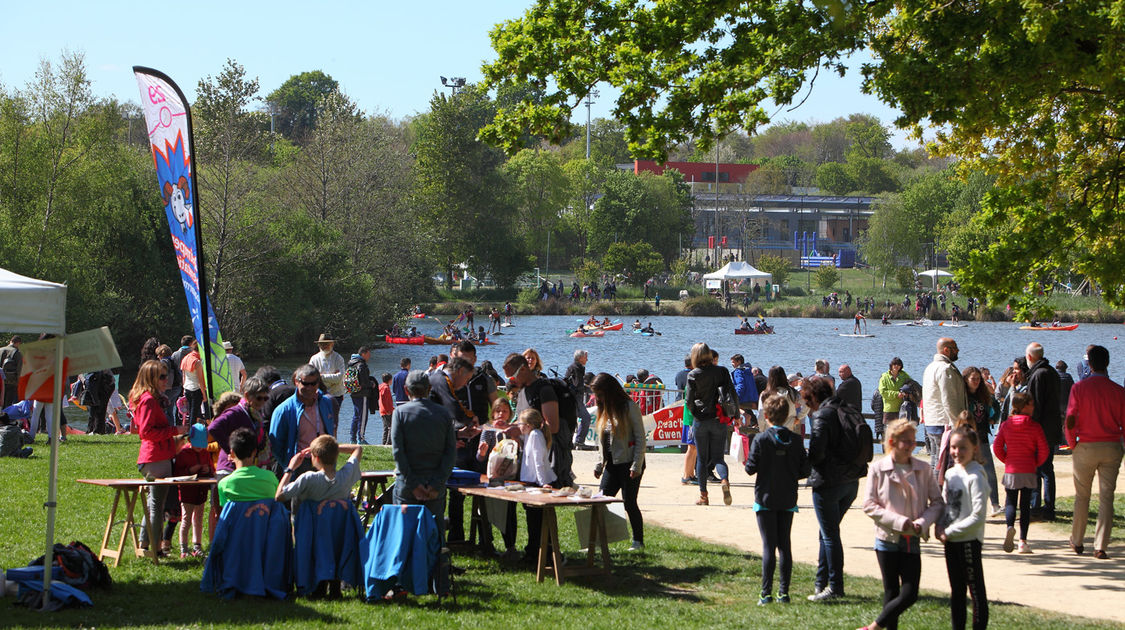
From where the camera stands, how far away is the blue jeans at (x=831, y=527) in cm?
840

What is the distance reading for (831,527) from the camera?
8.38m

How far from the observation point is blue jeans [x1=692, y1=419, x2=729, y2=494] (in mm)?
12836

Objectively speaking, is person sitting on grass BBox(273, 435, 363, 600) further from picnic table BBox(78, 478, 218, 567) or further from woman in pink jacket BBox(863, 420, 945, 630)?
woman in pink jacket BBox(863, 420, 945, 630)

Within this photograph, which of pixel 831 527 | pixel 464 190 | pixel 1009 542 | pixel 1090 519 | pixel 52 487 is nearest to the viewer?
pixel 52 487

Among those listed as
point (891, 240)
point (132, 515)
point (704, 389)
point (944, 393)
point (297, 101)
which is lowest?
point (132, 515)

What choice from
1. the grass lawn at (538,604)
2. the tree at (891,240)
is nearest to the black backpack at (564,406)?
the grass lawn at (538,604)

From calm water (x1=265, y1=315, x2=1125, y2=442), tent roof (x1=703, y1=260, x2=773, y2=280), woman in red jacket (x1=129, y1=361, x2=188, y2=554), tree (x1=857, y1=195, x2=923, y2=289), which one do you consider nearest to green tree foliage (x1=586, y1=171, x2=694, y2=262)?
tree (x1=857, y1=195, x2=923, y2=289)

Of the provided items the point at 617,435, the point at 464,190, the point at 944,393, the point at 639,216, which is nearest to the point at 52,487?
the point at 617,435

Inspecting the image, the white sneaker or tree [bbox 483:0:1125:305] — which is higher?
tree [bbox 483:0:1125:305]

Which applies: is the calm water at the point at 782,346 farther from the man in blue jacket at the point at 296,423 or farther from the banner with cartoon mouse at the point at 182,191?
the man in blue jacket at the point at 296,423

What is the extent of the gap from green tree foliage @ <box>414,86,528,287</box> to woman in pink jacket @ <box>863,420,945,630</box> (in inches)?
3401

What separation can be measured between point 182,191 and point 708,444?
20.4 feet

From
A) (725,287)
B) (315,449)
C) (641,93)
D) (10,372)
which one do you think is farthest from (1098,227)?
(725,287)

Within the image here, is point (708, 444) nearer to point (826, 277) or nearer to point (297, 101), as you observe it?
point (826, 277)
